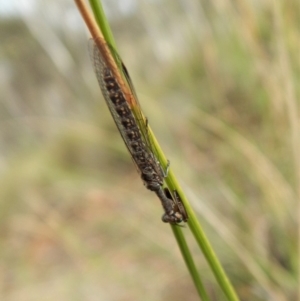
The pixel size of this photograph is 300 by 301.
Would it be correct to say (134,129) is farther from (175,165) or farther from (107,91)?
(175,165)

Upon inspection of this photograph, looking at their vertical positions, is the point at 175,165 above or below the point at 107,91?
above

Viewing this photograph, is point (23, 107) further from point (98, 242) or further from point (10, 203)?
point (98, 242)

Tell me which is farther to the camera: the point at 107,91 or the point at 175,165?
the point at 175,165

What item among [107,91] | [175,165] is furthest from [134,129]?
[175,165]

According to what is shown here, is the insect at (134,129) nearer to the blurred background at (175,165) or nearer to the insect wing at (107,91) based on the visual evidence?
the insect wing at (107,91)

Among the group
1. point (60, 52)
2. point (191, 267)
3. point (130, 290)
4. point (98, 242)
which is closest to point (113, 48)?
point (191, 267)

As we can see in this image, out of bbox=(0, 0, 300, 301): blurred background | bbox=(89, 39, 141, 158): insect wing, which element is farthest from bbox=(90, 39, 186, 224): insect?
bbox=(0, 0, 300, 301): blurred background

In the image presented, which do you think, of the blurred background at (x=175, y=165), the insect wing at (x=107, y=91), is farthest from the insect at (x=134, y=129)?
the blurred background at (x=175, y=165)
